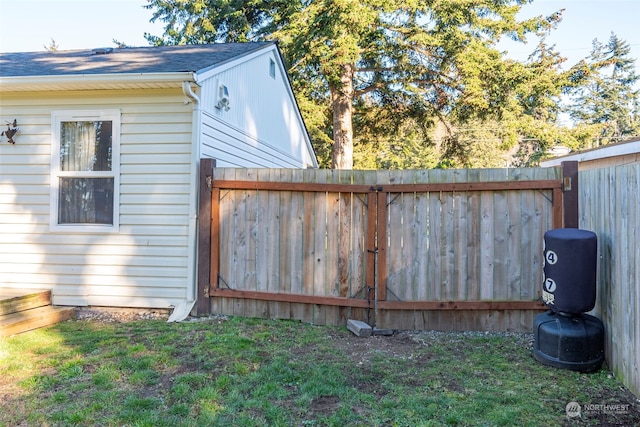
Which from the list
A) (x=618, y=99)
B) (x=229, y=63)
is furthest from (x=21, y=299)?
(x=618, y=99)

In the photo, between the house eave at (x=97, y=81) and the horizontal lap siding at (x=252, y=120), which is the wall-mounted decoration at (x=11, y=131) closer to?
the house eave at (x=97, y=81)

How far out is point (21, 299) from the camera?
14.8 ft

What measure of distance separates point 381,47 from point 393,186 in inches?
416

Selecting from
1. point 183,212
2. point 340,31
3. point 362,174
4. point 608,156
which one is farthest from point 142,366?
point 340,31

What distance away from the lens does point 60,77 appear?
16.0 ft

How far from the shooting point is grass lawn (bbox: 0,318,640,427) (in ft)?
8.37

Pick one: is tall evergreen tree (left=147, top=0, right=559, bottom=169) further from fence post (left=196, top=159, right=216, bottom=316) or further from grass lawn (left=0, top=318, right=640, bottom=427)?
grass lawn (left=0, top=318, right=640, bottom=427)

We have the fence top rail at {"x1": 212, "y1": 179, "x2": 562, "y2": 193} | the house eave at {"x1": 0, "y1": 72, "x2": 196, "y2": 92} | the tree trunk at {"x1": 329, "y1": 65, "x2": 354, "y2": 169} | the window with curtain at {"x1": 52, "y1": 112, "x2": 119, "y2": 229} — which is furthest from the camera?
the tree trunk at {"x1": 329, "y1": 65, "x2": 354, "y2": 169}

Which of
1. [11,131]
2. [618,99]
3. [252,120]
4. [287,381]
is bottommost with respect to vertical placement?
[287,381]

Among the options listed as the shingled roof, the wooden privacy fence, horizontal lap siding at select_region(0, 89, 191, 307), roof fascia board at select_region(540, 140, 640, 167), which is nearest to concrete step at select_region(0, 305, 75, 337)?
horizontal lap siding at select_region(0, 89, 191, 307)

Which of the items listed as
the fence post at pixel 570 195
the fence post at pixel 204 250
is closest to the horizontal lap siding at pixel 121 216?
the fence post at pixel 204 250

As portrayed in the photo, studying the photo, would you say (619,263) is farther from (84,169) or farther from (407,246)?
(84,169)

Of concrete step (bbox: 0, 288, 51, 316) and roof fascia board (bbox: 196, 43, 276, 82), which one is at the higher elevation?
roof fascia board (bbox: 196, 43, 276, 82)

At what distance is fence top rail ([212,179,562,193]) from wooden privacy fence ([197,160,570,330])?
10 millimetres
